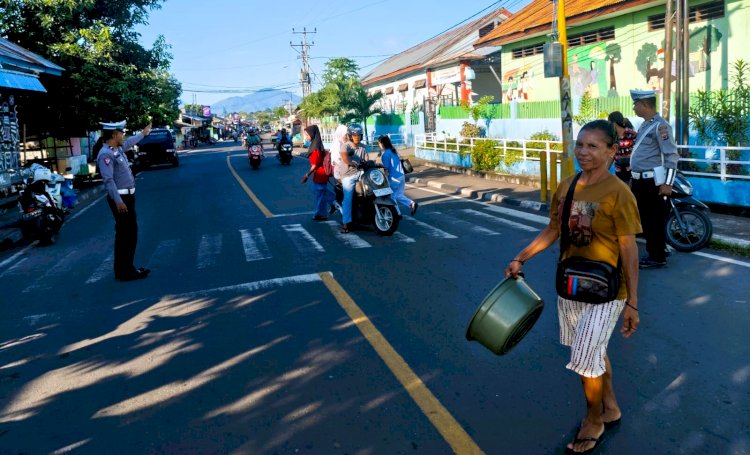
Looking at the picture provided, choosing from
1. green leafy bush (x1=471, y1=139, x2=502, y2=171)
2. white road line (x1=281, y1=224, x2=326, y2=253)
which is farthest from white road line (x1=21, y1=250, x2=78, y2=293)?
green leafy bush (x1=471, y1=139, x2=502, y2=171)

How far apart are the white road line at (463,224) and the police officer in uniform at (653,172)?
2932 millimetres

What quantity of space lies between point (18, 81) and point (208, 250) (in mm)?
9982

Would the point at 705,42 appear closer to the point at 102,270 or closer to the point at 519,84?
the point at 519,84

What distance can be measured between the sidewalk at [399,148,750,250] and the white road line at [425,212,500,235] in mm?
2029

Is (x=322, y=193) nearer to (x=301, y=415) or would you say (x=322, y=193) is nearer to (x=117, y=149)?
(x=117, y=149)

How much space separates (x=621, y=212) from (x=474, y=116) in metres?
19.9

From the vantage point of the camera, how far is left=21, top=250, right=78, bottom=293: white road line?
7.72 meters

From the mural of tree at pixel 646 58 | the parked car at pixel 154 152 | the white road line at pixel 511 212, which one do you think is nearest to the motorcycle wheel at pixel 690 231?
the white road line at pixel 511 212

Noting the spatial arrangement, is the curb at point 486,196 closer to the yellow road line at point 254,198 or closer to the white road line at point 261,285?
the yellow road line at point 254,198

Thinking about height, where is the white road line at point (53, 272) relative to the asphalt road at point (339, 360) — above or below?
above

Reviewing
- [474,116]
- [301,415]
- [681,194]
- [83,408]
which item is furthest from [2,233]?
[474,116]

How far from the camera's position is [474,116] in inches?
887

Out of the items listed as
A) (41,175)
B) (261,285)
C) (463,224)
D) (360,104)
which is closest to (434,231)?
(463,224)

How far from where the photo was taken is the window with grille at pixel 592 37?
19.8 metres
